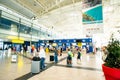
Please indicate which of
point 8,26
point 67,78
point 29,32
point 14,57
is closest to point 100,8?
point 67,78

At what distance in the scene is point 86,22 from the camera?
918cm

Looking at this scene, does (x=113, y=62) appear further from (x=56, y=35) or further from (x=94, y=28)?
(x=56, y=35)

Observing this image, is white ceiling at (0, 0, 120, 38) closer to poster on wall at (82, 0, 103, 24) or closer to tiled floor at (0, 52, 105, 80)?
poster on wall at (82, 0, 103, 24)

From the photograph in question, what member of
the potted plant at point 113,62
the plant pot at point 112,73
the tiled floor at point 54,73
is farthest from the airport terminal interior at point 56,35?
the plant pot at point 112,73

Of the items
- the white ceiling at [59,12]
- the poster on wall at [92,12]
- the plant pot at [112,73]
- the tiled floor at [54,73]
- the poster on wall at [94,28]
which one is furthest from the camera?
the white ceiling at [59,12]

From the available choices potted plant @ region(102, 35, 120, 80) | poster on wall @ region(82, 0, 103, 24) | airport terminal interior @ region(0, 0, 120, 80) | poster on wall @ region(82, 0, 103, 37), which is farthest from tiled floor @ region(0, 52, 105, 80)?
poster on wall @ region(82, 0, 103, 24)

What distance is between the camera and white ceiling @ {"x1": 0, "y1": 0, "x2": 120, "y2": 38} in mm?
18375

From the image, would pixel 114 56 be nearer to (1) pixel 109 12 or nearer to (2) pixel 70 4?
(1) pixel 109 12

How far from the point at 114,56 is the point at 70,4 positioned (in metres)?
27.1

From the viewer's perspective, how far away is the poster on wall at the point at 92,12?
8430 mm

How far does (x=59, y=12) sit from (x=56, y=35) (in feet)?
23.4

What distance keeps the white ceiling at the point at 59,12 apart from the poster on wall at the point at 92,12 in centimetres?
984

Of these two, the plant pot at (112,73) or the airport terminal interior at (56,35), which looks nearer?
the plant pot at (112,73)

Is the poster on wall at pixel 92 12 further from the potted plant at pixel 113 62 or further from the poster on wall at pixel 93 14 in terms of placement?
the potted plant at pixel 113 62
